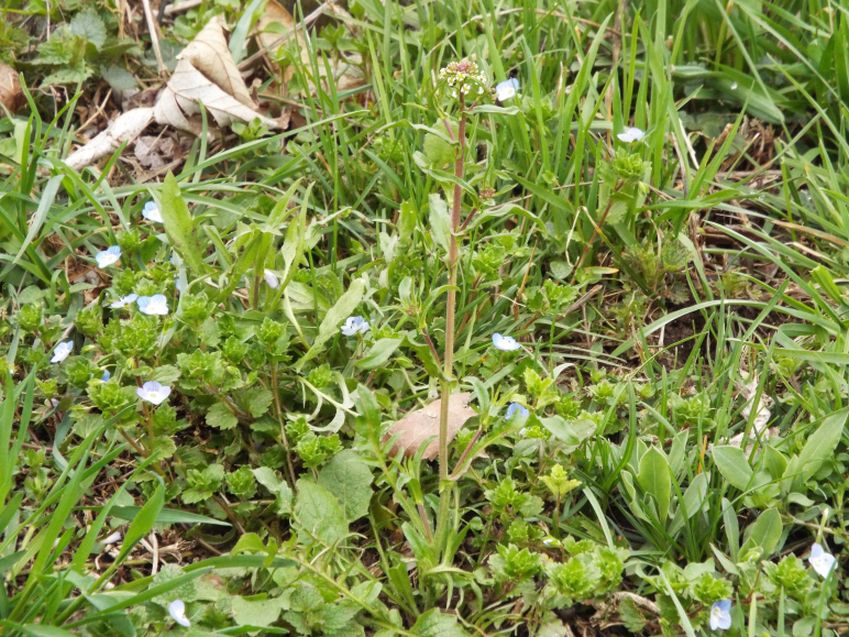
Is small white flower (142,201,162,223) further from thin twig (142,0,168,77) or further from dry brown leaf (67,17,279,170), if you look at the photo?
thin twig (142,0,168,77)

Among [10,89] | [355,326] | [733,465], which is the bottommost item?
[733,465]

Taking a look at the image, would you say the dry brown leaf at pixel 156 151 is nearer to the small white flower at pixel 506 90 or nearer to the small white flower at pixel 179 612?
the small white flower at pixel 506 90

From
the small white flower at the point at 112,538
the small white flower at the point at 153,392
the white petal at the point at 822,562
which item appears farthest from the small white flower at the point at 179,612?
the white petal at the point at 822,562

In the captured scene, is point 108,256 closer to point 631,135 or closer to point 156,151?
point 156,151

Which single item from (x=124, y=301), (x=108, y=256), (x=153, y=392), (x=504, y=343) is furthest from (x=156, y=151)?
(x=504, y=343)

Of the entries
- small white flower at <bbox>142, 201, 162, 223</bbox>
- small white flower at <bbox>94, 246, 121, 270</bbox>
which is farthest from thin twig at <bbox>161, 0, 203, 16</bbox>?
small white flower at <bbox>94, 246, 121, 270</bbox>

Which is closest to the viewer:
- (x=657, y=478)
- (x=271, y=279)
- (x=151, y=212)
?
(x=657, y=478)
